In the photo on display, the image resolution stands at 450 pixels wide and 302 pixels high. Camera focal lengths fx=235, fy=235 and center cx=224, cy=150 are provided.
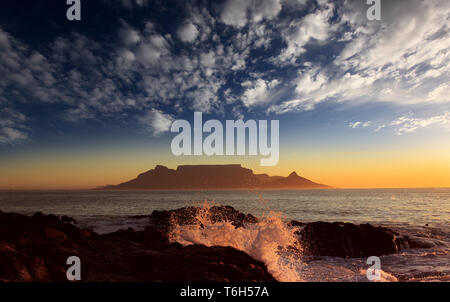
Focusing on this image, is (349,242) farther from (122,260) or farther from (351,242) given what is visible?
(122,260)

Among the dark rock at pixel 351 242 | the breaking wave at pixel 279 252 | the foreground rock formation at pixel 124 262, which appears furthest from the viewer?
the dark rock at pixel 351 242

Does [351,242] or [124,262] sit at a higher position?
[124,262]

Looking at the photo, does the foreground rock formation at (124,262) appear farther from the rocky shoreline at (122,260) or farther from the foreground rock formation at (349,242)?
the foreground rock formation at (349,242)

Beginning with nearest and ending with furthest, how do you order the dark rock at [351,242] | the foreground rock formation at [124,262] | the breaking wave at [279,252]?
the foreground rock formation at [124,262] < the breaking wave at [279,252] < the dark rock at [351,242]

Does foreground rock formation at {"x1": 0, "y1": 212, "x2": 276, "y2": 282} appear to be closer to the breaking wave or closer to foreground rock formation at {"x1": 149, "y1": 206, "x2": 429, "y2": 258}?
the breaking wave

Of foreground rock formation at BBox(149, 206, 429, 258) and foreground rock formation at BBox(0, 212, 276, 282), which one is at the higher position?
foreground rock formation at BBox(0, 212, 276, 282)

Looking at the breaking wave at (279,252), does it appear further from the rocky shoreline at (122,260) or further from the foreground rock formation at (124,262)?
the foreground rock formation at (124,262)

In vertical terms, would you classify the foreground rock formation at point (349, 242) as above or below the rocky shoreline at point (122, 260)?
below

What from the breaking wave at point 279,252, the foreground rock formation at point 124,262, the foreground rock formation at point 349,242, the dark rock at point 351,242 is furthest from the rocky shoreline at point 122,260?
the dark rock at point 351,242

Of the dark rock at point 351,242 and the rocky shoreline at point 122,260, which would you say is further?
the dark rock at point 351,242

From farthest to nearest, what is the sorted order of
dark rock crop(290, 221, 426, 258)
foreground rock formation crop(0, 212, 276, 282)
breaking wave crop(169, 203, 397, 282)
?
dark rock crop(290, 221, 426, 258)
breaking wave crop(169, 203, 397, 282)
foreground rock formation crop(0, 212, 276, 282)

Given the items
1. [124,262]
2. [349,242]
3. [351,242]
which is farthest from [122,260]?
[351,242]

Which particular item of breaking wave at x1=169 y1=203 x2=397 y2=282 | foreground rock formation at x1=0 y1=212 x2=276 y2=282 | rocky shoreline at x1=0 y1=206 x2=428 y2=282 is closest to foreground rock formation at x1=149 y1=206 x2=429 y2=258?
breaking wave at x1=169 y1=203 x2=397 y2=282
